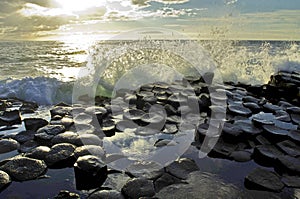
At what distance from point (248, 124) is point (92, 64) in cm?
543

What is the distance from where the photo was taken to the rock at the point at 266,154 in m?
3.17

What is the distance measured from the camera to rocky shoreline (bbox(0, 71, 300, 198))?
2666 mm

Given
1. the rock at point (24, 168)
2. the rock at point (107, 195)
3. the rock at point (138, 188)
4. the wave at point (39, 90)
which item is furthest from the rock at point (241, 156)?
the wave at point (39, 90)

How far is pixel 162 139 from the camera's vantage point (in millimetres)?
3797

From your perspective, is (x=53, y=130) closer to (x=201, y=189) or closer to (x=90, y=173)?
(x=90, y=173)

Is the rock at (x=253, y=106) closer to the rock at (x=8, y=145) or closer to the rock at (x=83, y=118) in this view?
the rock at (x=83, y=118)

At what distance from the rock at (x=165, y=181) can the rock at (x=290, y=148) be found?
1.52 m

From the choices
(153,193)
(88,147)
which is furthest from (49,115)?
(153,193)

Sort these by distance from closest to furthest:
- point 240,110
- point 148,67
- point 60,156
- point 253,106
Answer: point 60,156 → point 240,110 → point 253,106 → point 148,67

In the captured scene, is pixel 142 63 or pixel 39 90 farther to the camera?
pixel 142 63

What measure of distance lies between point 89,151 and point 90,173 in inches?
18.4

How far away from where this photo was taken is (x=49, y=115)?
5.11 metres

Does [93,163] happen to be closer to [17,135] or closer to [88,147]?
[88,147]

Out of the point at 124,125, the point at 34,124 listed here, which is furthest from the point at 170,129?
the point at 34,124
